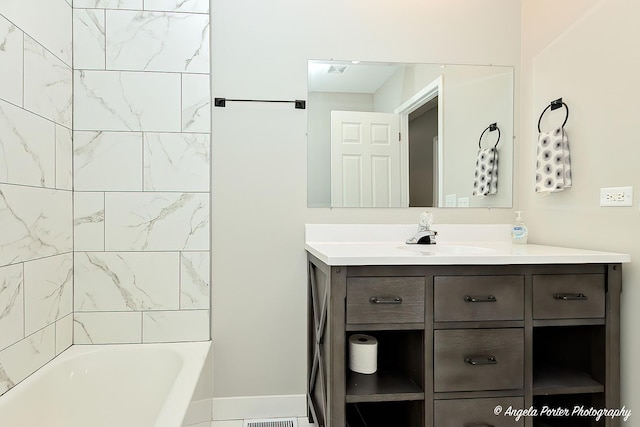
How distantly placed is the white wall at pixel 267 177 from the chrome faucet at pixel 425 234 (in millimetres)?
250

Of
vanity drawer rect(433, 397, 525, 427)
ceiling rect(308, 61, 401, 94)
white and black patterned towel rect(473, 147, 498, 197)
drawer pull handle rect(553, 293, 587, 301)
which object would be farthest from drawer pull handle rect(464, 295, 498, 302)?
ceiling rect(308, 61, 401, 94)

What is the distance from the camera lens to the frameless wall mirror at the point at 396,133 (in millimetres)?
2131

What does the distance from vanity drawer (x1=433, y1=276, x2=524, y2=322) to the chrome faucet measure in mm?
538

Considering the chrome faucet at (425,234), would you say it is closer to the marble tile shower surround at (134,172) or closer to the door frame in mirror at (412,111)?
the door frame in mirror at (412,111)

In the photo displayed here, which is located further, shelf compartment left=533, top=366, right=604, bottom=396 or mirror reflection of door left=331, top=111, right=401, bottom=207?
mirror reflection of door left=331, top=111, right=401, bottom=207

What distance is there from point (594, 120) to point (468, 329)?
107cm

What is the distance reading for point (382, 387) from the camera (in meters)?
1.51

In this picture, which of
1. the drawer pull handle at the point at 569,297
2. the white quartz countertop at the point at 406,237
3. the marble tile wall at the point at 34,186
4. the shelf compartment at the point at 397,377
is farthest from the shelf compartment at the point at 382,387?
the marble tile wall at the point at 34,186

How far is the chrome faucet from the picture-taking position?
201cm

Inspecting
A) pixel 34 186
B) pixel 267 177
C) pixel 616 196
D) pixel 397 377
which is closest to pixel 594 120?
pixel 616 196

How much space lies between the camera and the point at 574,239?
6.02 ft

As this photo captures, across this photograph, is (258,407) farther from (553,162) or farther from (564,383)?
(553,162)

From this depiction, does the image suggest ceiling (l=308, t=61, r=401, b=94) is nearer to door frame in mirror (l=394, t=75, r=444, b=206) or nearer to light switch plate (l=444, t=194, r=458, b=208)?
door frame in mirror (l=394, t=75, r=444, b=206)

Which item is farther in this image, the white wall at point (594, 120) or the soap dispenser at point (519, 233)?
the soap dispenser at point (519, 233)
